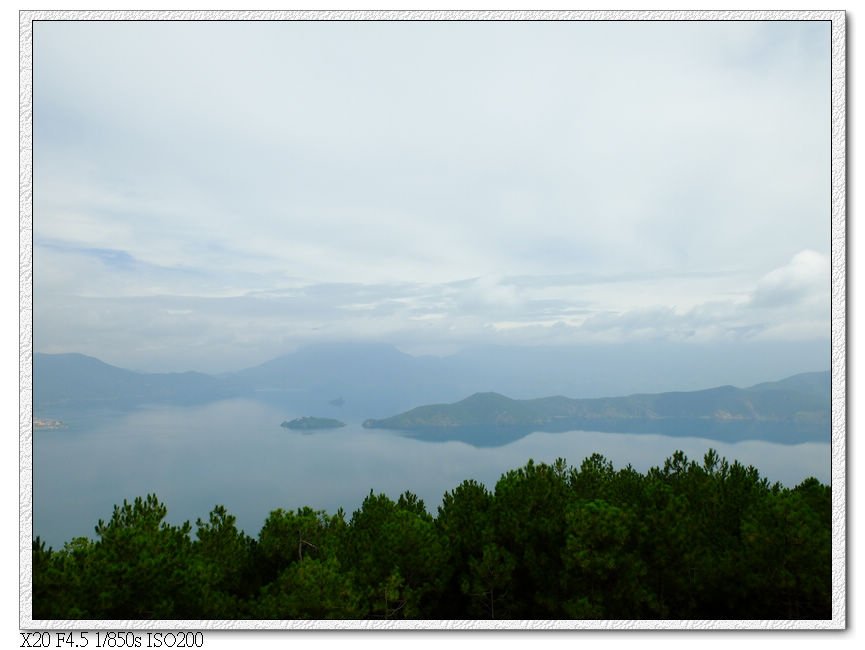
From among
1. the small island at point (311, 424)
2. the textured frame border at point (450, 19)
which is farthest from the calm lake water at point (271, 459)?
the textured frame border at point (450, 19)

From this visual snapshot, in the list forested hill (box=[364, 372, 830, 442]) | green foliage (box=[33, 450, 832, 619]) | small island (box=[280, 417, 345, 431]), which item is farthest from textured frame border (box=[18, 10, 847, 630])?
small island (box=[280, 417, 345, 431])

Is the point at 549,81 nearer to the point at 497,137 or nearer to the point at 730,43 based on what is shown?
the point at 497,137

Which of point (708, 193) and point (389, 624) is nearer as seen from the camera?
point (389, 624)

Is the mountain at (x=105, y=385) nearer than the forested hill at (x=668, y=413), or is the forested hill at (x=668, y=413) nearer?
the mountain at (x=105, y=385)

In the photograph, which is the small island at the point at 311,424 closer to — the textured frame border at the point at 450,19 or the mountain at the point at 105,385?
the mountain at the point at 105,385

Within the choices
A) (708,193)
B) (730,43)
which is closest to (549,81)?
(730,43)

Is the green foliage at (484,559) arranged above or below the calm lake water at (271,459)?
below
